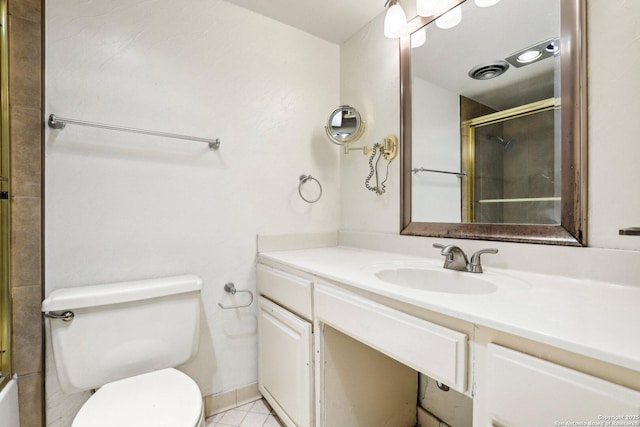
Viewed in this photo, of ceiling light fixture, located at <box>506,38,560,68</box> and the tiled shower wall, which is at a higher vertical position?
ceiling light fixture, located at <box>506,38,560,68</box>

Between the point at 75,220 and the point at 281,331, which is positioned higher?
the point at 75,220

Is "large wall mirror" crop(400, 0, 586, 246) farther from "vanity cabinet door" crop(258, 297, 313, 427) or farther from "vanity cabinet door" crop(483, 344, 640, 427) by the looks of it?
"vanity cabinet door" crop(258, 297, 313, 427)

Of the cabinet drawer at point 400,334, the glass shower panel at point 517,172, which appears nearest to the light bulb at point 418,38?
the glass shower panel at point 517,172

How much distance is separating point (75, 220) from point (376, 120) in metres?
1.51

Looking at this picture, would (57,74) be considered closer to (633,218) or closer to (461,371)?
(461,371)

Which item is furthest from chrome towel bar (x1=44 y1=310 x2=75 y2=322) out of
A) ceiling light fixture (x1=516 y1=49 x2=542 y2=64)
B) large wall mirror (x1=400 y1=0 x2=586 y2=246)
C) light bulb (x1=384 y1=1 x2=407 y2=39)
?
ceiling light fixture (x1=516 y1=49 x2=542 y2=64)

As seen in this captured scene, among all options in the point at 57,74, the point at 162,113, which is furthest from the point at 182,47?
the point at 57,74

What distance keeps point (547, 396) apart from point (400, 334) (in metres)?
0.33

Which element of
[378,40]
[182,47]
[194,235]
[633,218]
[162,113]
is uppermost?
[378,40]

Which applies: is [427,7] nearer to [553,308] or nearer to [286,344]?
[553,308]

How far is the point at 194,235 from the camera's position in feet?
4.65

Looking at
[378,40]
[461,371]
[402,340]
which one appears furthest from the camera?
[378,40]

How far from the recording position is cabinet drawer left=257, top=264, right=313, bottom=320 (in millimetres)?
1161

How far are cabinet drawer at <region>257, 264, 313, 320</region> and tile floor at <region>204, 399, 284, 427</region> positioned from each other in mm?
595
